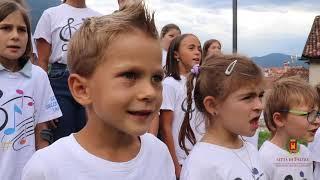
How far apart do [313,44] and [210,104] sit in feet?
149

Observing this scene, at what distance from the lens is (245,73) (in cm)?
322

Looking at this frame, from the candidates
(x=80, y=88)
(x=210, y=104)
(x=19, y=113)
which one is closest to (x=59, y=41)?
(x=19, y=113)

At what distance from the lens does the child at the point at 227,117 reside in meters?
2.87

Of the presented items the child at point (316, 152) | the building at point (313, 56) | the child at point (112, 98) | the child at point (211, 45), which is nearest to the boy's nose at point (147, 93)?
the child at point (112, 98)

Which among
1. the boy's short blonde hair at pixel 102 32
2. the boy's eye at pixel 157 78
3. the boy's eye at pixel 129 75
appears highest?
the boy's short blonde hair at pixel 102 32

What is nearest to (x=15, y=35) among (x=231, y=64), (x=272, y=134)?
(x=231, y=64)

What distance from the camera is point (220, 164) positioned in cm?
287

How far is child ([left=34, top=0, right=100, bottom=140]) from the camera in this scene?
4.41 metres

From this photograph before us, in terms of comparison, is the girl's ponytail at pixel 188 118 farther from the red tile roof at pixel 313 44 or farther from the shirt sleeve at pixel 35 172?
the red tile roof at pixel 313 44

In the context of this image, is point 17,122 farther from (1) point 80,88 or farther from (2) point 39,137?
(1) point 80,88

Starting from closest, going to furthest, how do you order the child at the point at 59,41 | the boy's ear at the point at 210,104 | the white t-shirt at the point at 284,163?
the boy's ear at the point at 210,104 → the white t-shirt at the point at 284,163 → the child at the point at 59,41

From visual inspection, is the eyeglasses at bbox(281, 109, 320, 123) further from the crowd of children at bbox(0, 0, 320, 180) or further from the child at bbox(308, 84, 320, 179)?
the child at bbox(308, 84, 320, 179)

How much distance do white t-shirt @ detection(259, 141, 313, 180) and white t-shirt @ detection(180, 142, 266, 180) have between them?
74cm

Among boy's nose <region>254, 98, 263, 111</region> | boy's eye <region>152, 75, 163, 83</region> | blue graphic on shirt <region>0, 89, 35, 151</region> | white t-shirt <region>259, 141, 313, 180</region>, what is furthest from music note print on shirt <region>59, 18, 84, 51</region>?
boy's eye <region>152, 75, 163, 83</region>
